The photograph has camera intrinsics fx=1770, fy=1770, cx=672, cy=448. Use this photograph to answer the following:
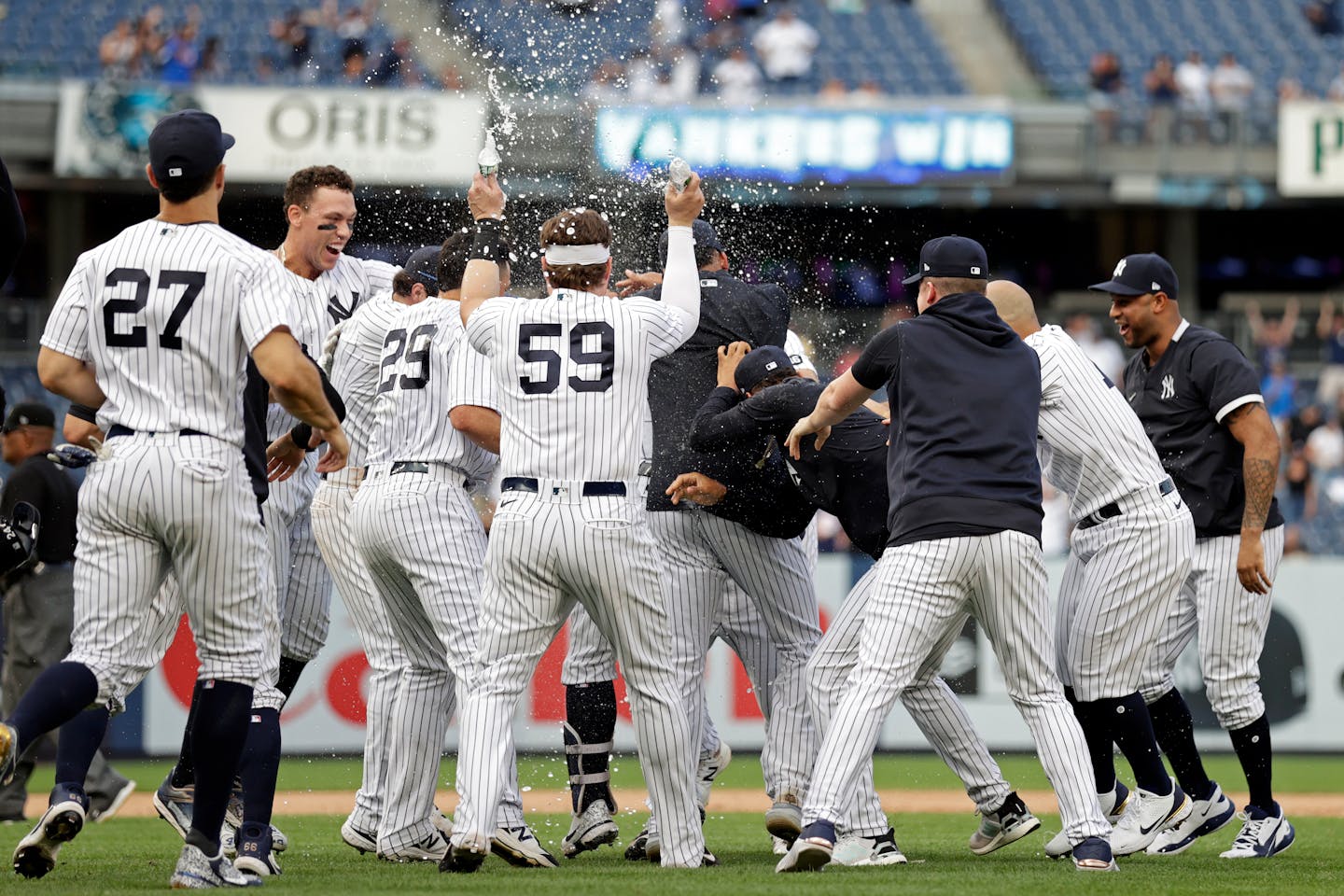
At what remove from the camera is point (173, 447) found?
17.5ft

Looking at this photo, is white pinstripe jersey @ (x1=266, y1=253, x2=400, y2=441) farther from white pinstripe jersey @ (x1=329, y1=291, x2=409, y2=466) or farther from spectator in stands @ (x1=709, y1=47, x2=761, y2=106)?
spectator in stands @ (x1=709, y1=47, x2=761, y2=106)

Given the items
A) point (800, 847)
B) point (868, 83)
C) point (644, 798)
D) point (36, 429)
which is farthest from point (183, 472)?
point (868, 83)

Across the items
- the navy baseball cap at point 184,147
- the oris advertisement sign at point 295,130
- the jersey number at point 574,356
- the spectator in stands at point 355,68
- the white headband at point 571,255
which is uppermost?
the spectator in stands at point 355,68

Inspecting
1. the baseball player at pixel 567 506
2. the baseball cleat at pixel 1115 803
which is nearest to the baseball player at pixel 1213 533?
the baseball cleat at pixel 1115 803

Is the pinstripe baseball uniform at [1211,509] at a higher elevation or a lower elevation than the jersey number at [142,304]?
lower

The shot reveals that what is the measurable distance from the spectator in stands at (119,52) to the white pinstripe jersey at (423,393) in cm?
1501

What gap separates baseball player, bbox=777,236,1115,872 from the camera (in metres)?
5.89

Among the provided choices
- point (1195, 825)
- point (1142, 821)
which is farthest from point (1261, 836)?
point (1142, 821)

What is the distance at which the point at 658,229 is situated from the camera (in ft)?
39.8

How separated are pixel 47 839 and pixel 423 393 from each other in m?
2.05

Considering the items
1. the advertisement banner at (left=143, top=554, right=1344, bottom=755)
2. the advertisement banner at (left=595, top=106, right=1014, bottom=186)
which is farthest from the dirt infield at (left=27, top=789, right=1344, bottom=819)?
the advertisement banner at (left=595, top=106, right=1014, bottom=186)

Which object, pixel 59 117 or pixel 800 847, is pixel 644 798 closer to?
pixel 800 847

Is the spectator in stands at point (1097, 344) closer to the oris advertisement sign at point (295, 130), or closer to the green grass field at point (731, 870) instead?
the oris advertisement sign at point (295, 130)

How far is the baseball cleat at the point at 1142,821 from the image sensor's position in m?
7.07
